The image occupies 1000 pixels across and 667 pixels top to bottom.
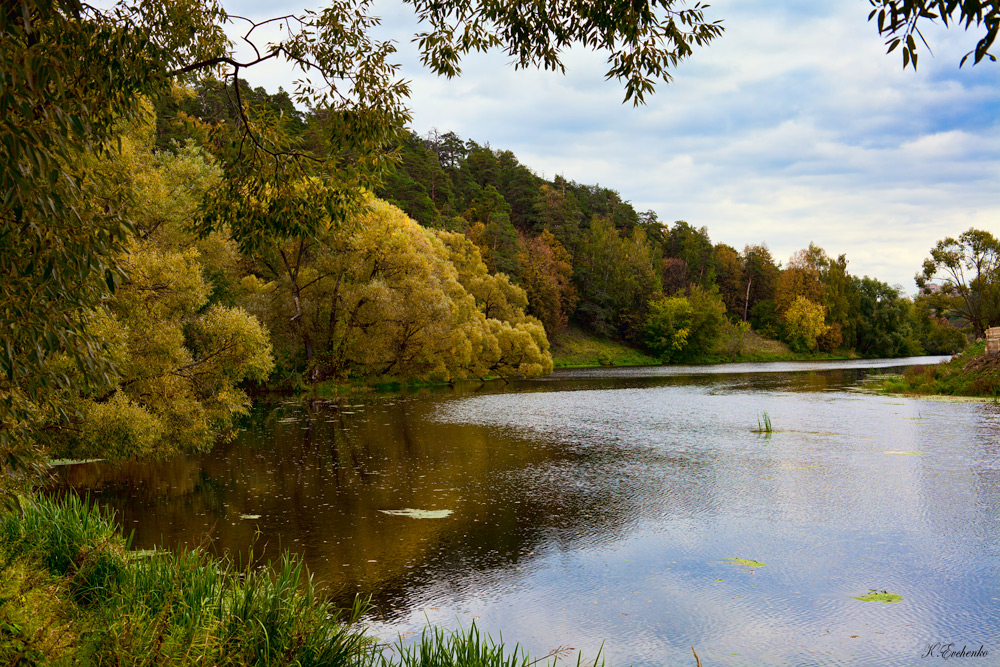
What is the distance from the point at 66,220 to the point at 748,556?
8443 mm

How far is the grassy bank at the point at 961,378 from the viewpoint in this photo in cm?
2867

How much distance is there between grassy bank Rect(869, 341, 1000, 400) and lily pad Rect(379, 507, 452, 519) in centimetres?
2577

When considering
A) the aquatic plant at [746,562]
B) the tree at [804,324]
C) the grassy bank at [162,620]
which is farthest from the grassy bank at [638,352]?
the grassy bank at [162,620]

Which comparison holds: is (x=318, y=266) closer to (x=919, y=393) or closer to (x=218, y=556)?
(x=218, y=556)

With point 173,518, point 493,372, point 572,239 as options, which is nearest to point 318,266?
point 493,372

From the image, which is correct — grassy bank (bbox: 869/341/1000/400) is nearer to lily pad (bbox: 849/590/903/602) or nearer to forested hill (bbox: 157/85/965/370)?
lily pad (bbox: 849/590/903/602)

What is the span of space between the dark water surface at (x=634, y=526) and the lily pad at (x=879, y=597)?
152 mm

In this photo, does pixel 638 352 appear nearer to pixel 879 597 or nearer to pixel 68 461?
pixel 68 461

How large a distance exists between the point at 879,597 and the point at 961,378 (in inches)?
1091

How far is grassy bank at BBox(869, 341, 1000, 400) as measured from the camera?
94.1ft

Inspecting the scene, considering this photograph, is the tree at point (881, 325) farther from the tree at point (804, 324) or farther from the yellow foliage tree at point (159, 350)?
the yellow foliage tree at point (159, 350)

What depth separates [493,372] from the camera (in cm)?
4556

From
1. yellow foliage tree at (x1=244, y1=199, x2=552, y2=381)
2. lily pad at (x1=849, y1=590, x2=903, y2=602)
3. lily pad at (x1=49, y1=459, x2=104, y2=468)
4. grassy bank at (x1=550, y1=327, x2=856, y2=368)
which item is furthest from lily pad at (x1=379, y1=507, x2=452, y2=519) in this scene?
grassy bank at (x1=550, y1=327, x2=856, y2=368)

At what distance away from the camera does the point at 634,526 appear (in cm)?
1066
